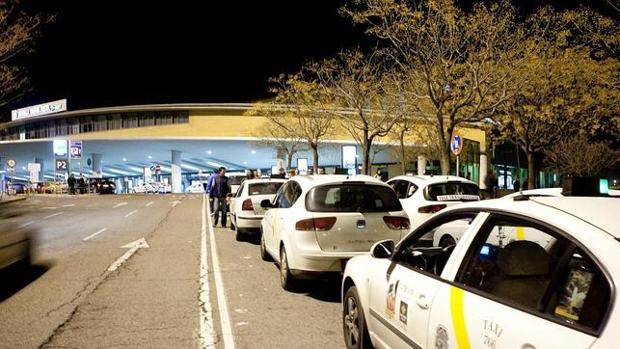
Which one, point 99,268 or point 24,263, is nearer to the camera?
point 24,263

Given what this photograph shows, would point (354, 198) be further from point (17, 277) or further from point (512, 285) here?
point (17, 277)

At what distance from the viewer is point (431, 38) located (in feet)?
62.5

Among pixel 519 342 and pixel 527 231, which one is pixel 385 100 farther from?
pixel 519 342

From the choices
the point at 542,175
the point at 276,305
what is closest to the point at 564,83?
the point at 276,305

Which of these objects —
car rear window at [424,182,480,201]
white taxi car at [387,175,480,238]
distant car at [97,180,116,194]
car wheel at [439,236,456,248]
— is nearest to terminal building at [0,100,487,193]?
distant car at [97,180,116,194]

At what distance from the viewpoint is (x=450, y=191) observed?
10.6 m

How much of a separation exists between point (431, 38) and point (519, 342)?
1820 cm

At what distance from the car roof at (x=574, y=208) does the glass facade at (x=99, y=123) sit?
6067cm

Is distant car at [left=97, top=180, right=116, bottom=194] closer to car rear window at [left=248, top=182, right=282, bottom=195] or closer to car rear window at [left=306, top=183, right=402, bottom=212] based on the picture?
car rear window at [left=248, top=182, right=282, bottom=195]

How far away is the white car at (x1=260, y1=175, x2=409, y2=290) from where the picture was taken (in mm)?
6680

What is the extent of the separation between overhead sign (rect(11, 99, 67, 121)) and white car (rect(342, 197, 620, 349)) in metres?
73.5

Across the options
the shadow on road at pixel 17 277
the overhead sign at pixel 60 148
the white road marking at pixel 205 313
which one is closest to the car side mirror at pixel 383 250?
the white road marking at pixel 205 313

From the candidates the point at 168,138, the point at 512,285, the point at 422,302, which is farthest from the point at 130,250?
the point at 168,138

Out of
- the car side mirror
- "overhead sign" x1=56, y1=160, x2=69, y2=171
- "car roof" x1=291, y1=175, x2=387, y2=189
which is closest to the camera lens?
the car side mirror
